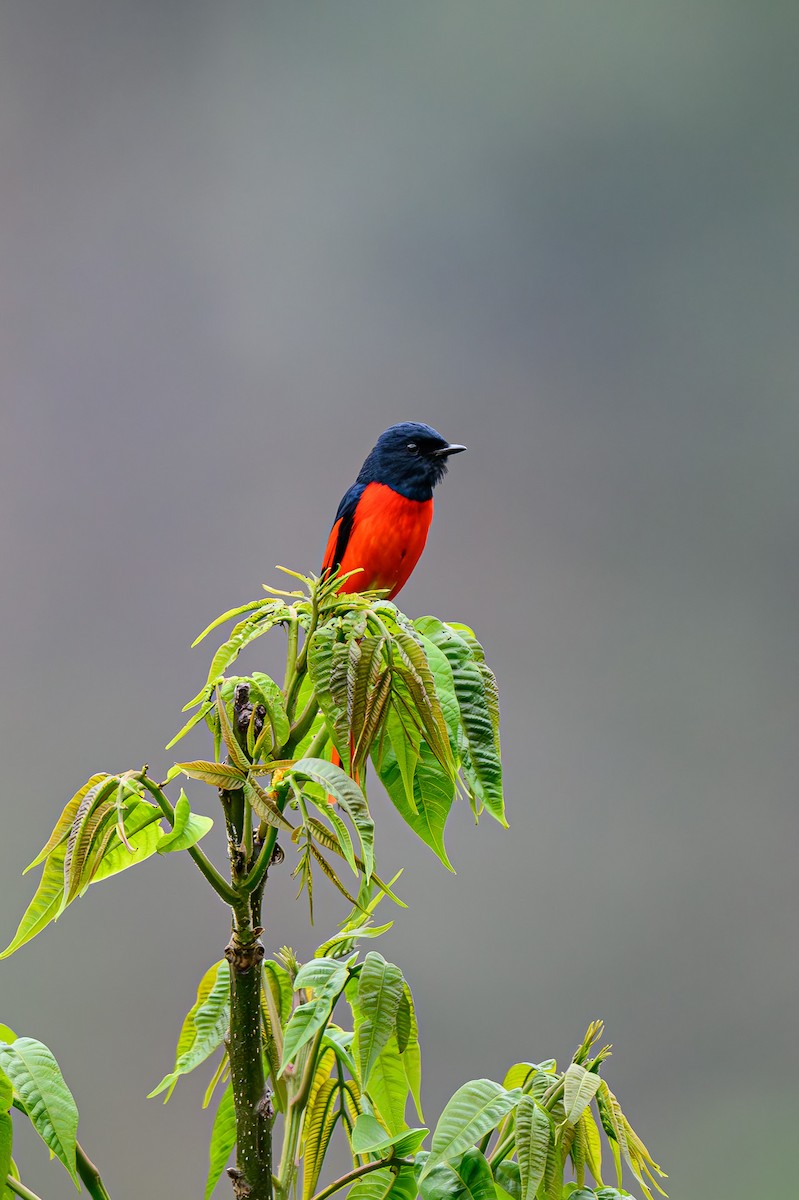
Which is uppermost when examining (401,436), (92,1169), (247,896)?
(401,436)

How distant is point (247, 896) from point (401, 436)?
831 millimetres

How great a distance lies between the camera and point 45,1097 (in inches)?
21.9

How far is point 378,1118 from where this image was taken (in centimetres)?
67

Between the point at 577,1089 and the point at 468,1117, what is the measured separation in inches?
2.3

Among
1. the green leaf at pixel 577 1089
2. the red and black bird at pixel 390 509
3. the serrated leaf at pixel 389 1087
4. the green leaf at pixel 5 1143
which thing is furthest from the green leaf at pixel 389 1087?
the red and black bird at pixel 390 509

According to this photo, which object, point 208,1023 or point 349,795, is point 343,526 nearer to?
point 208,1023

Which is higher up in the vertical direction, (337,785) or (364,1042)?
(337,785)

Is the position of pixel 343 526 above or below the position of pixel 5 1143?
above

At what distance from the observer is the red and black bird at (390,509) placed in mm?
1296

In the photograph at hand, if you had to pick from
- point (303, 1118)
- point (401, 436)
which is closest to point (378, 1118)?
point (303, 1118)

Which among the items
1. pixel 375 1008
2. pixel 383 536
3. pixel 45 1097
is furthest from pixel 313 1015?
pixel 383 536

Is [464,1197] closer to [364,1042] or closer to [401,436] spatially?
[364,1042]

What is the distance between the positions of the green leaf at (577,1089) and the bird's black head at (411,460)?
31.5 inches

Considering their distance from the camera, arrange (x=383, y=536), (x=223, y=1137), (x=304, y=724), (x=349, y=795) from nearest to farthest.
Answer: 1. (x=349, y=795)
2. (x=304, y=724)
3. (x=223, y=1137)
4. (x=383, y=536)
